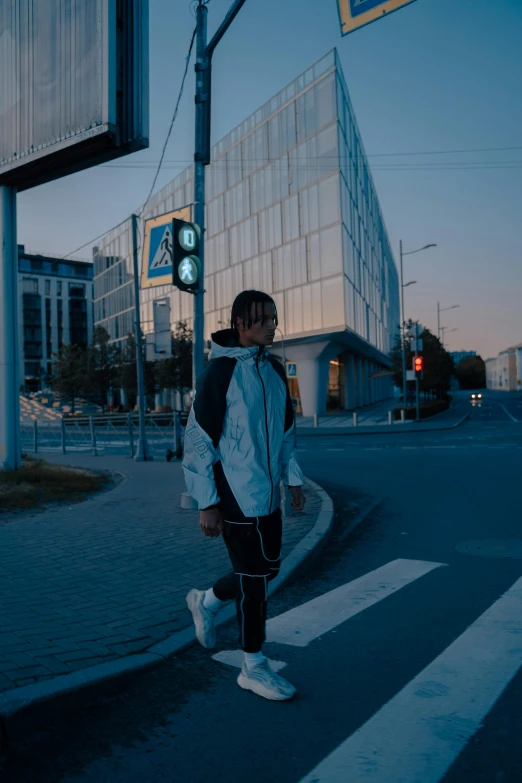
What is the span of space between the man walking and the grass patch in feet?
22.0

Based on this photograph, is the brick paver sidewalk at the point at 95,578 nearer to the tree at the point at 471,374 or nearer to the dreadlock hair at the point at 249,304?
the dreadlock hair at the point at 249,304

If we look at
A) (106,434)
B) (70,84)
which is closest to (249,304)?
(70,84)

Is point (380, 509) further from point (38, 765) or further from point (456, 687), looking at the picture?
point (38, 765)

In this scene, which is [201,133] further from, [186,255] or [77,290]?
[77,290]

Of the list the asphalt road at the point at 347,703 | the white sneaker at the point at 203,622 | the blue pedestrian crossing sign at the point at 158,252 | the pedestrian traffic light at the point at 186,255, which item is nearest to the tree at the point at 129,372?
the blue pedestrian crossing sign at the point at 158,252

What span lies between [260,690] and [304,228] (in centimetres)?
4007

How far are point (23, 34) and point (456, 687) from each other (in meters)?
11.9

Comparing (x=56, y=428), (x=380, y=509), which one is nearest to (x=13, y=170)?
(x=380, y=509)

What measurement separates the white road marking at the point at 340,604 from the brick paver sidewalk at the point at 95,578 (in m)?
0.68

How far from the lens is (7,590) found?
15.5 feet

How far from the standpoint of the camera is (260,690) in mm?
3059

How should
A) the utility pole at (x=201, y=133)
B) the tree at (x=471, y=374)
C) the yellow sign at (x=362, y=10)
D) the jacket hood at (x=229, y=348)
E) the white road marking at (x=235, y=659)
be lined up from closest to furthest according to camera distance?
the jacket hood at (x=229, y=348), the white road marking at (x=235, y=659), the yellow sign at (x=362, y=10), the utility pole at (x=201, y=133), the tree at (x=471, y=374)

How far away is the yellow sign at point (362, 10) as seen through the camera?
574 cm

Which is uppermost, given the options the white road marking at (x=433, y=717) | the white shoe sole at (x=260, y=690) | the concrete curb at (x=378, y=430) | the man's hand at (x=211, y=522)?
the man's hand at (x=211, y=522)
